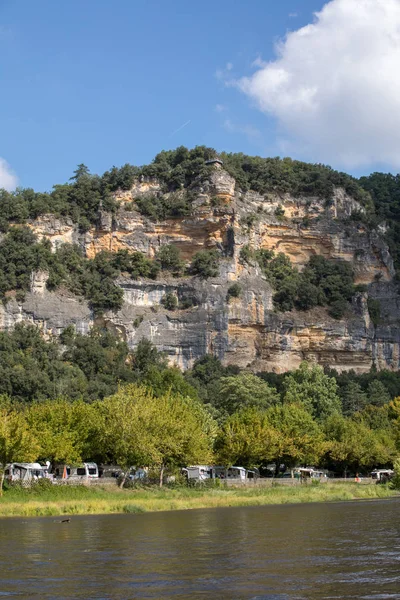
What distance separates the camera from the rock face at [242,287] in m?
160

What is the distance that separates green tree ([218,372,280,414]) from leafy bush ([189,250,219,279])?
39332 mm

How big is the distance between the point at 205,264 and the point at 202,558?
137 m

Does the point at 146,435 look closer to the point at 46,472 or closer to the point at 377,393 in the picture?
the point at 46,472

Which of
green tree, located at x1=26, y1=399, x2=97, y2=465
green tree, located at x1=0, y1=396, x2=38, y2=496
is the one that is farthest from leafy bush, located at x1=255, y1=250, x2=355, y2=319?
green tree, located at x1=0, y1=396, x2=38, y2=496

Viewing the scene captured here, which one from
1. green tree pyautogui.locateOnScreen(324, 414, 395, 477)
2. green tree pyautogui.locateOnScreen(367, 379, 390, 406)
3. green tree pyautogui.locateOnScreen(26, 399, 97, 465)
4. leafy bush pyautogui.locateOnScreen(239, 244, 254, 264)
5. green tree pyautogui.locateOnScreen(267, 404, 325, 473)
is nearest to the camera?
green tree pyautogui.locateOnScreen(26, 399, 97, 465)

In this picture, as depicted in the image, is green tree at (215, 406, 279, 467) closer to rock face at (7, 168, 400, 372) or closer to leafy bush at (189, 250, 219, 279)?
rock face at (7, 168, 400, 372)

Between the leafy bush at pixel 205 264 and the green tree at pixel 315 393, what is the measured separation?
32057mm

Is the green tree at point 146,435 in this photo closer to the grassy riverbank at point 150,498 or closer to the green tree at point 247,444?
the grassy riverbank at point 150,498

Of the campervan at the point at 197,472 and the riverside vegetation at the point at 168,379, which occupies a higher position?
the riverside vegetation at the point at 168,379

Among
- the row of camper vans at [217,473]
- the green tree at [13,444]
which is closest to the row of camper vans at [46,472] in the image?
the green tree at [13,444]

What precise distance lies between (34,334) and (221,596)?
123180 millimetres

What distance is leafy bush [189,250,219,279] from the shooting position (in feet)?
547

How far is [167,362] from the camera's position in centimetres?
15575

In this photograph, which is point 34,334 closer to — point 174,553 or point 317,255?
point 317,255
